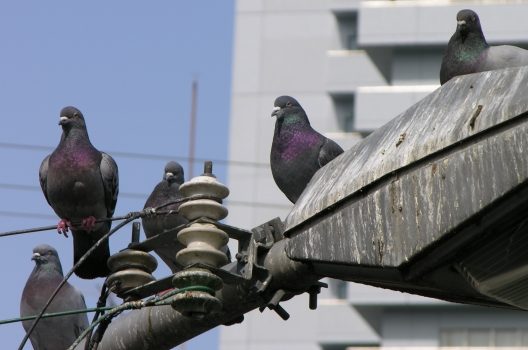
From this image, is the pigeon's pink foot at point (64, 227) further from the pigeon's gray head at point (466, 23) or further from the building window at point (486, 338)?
the building window at point (486, 338)

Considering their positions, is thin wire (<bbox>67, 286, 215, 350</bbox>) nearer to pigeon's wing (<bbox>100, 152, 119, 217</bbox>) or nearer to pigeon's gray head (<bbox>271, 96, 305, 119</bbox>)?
pigeon's gray head (<bbox>271, 96, 305, 119</bbox>)

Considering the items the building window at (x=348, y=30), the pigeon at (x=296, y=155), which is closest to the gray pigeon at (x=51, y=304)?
the pigeon at (x=296, y=155)

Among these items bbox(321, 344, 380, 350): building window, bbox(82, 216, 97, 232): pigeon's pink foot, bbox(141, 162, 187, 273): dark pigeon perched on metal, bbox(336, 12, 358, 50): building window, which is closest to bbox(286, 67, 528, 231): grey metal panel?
bbox(82, 216, 97, 232): pigeon's pink foot

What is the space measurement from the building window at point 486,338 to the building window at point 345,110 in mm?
6960

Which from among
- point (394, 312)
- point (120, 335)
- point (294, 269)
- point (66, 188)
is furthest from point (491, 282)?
point (394, 312)

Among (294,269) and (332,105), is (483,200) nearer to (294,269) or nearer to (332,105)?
(294,269)

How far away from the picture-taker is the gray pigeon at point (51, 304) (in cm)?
1461

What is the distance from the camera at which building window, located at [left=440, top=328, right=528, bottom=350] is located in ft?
153

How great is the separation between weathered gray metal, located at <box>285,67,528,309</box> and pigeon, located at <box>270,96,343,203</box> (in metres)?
5.29

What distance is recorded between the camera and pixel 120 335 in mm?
8328

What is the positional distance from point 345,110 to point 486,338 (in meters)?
8.11

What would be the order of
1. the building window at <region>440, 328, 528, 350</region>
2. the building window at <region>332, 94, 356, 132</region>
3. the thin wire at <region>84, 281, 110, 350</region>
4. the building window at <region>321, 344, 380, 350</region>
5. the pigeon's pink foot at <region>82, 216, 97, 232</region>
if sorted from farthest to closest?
the building window at <region>332, 94, 356, 132</region> < the building window at <region>321, 344, 380, 350</region> < the building window at <region>440, 328, 528, 350</region> < the pigeon's pink foot at <region>82, 216, 97, 232</region> < the thin wire at <region>84, 281, 110, 350</region>

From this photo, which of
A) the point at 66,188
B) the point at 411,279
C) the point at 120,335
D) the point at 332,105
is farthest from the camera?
the point at 332,105

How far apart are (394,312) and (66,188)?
34.0 m
